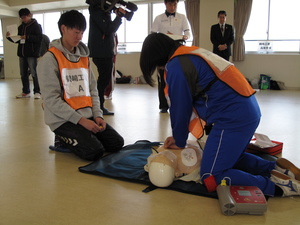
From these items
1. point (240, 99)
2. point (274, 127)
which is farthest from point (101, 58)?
point (240, 99)

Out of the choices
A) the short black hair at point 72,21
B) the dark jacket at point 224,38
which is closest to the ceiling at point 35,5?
the dark jacket at point 224,38

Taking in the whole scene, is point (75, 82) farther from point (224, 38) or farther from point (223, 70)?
point (224, 38)

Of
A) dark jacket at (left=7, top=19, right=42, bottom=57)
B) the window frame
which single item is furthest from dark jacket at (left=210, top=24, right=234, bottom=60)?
dark jacket at (left=7, top=19, right=42, bottom=57)

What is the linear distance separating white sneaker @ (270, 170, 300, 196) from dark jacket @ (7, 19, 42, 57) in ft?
13.7

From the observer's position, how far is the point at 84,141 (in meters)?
1.85

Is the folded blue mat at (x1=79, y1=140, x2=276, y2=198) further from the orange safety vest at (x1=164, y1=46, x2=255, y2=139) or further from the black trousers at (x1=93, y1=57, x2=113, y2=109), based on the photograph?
the black trousers at (x1=93, y1=57, x2=113, y2=109)

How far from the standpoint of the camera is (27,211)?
4.04 ft

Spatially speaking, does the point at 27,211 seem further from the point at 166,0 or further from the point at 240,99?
the point at 166,0

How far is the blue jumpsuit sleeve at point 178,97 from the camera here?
1323mm

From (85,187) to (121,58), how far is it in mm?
7147

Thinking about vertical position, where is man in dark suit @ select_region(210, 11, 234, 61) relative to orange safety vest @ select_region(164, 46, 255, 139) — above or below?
above

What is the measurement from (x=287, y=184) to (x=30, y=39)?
430cm

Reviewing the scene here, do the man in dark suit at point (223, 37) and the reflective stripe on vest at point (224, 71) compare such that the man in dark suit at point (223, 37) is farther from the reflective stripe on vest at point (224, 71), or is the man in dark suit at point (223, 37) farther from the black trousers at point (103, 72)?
the reflective stripe on vest at point (224, 71)

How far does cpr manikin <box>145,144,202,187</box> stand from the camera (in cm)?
142
